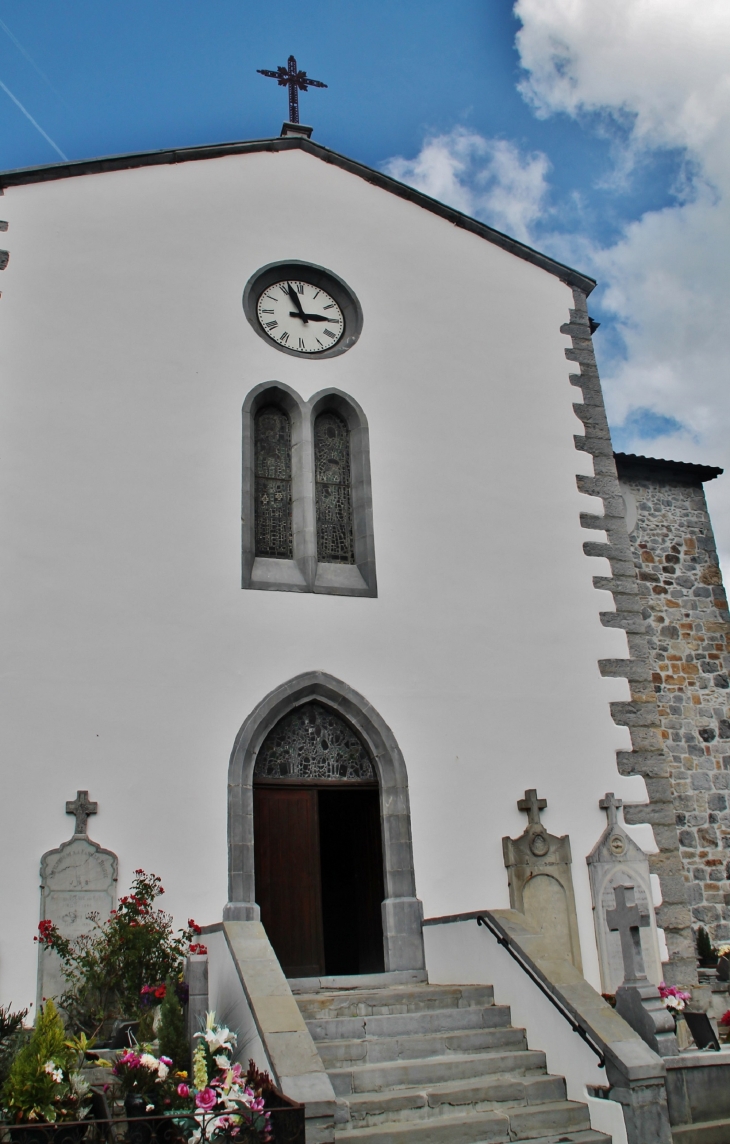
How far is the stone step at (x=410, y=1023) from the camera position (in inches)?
261

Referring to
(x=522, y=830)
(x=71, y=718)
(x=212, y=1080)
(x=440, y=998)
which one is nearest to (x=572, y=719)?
(x=522, y=830)

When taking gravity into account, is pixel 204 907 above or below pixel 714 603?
below

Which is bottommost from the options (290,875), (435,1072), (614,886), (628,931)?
(435,1072)

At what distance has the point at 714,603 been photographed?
1273 cm

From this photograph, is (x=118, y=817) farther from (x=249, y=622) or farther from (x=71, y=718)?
(x=249, y=622)

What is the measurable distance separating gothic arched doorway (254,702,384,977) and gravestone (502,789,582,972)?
1250 millimetres

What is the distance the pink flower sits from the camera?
16.2 ft

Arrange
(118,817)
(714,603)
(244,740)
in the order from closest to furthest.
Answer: (118,817) < (244,740) < (714,603)

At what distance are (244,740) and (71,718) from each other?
1.46 metres

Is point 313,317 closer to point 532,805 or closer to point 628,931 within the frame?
point 532,805

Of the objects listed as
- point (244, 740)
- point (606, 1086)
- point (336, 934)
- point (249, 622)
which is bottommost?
point (606, 1086)

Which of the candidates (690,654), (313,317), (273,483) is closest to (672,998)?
(690,654)

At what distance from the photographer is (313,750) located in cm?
887

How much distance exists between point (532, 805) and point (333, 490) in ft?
12.1
